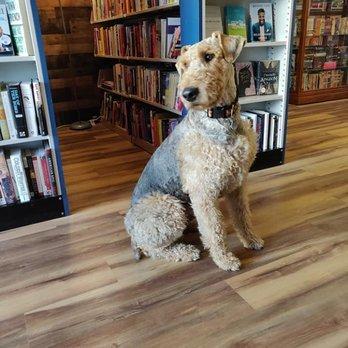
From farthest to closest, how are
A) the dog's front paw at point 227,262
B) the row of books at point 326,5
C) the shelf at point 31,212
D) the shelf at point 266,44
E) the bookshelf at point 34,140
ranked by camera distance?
the row of books at point 326,5 < the shelf at point 266,44 < the shelf at point 31,212 < the bookshelf at point 34,140 < the dog's front paw at point 227,262

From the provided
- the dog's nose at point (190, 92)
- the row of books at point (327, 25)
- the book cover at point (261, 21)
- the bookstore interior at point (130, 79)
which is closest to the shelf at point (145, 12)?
the bookstore interior at point (130, 79)

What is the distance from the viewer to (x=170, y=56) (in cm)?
265

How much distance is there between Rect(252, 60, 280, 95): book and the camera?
8.37ft

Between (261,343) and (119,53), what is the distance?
10.4ft

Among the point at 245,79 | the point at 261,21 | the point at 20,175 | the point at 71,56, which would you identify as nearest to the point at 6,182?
the point at 20,175

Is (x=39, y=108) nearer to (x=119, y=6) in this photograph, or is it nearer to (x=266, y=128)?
(x=266, y=128)

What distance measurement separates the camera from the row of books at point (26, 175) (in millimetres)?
1969

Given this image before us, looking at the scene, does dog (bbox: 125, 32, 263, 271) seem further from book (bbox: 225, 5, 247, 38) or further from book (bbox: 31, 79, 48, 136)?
book (bbox: 225, 5, 247, 38)

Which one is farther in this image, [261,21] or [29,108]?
[261,21]

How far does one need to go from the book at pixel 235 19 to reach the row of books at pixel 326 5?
3.00m

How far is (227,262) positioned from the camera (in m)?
1.61

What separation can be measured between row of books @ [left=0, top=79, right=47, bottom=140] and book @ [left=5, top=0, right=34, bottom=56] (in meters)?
0.17

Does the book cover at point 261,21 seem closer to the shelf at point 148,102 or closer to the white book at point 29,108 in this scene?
the shelf at point 148,102

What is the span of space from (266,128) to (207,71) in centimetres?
145
